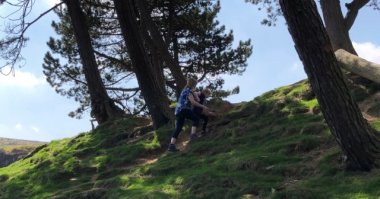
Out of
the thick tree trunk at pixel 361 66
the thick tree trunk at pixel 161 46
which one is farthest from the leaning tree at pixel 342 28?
the thick tree trunk at pixel 161 46

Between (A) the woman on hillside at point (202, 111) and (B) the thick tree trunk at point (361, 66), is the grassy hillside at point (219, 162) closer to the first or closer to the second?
(A) the woman on hillside at point (202, 111)

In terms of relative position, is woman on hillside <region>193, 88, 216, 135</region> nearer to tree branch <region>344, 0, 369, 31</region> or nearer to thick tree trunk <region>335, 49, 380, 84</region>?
thick tree trunk <region>335, 49, 380, 84</region>

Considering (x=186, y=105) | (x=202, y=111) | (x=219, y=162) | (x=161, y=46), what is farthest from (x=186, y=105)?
(x=161, y=46)

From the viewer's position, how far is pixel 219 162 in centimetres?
1029

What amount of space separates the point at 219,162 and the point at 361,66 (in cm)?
401

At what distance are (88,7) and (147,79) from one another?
26.5ft

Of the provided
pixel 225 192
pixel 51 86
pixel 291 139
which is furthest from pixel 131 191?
pixel 51 86

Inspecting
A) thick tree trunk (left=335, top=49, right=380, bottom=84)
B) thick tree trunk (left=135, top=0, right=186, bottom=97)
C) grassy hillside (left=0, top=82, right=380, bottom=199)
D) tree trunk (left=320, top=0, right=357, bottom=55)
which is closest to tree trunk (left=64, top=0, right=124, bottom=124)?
grassy hillside (left=0, top=82, right=380, bottom=199)

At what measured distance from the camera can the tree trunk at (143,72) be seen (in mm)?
15828

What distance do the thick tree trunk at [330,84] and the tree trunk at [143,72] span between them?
328 inches

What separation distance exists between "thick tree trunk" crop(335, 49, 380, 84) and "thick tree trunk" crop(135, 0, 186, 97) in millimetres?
7008

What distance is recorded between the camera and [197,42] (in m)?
24.2

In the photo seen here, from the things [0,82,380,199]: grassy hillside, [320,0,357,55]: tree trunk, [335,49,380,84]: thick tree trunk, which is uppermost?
[320,0,357,55]: tree trunk

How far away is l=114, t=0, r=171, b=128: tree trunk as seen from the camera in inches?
623
